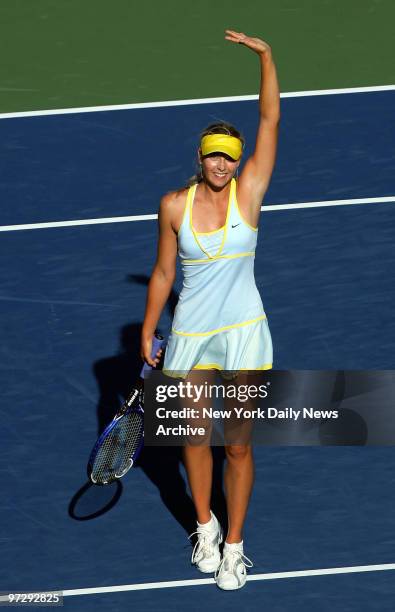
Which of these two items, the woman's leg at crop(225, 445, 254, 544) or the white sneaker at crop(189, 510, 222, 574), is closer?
the woman's leg at crop(225, 445, 254, 544)

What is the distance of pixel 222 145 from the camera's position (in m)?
8.35

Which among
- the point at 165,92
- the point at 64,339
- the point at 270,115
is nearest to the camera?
the point at 270,115

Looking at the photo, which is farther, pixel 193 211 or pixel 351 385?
pixel 351 385

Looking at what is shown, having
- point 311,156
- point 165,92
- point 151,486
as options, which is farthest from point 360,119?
point 151,486

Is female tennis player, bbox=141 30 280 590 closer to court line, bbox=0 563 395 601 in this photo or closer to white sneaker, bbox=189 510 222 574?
white sneaker, bbox=189 510 222 574

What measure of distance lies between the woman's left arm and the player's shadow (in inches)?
92.5

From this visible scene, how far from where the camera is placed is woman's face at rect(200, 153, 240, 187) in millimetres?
8414

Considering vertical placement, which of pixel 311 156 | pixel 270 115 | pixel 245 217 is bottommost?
pixel 311 156

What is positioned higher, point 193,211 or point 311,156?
point 193,211

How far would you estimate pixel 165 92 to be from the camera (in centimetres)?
1460

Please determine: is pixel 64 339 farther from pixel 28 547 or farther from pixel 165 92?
pixel 165 92

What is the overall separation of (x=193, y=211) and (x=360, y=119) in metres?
5.74

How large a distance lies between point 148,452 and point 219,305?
208cm

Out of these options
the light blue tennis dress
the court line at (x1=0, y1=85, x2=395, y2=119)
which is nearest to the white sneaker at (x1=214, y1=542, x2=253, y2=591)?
the light blue tennis dress
